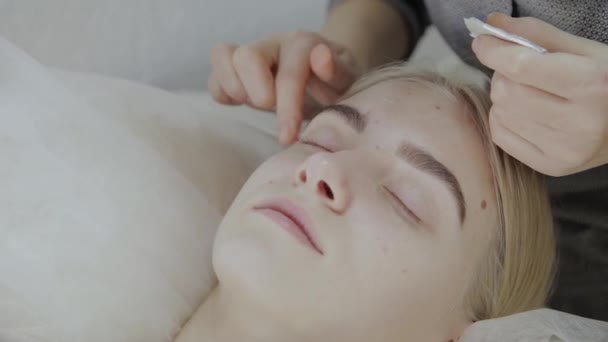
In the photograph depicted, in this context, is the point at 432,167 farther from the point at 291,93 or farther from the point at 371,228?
the point at 291,93

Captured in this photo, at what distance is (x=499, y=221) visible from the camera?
→ 882mm

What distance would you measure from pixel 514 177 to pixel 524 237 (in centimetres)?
8

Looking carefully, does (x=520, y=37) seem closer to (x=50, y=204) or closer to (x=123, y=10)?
(x=50, y=204)

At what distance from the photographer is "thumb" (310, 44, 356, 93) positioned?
952mm

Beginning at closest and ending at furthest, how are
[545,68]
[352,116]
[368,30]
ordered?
1. [545,68]
2. [352,116]
3. [368,30]

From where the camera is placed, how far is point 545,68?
665mm

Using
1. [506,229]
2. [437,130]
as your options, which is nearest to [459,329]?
[506,229]

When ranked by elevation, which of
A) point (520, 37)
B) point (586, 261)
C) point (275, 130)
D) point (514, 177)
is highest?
point (520, 37)

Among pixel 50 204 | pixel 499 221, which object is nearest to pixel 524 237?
pixel 499 221

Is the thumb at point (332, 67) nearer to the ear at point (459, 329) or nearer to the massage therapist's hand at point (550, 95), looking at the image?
the massage therapist's hand at point (550, 95)

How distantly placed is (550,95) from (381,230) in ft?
0.79

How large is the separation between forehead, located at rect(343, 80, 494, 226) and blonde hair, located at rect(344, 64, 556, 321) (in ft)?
0.04

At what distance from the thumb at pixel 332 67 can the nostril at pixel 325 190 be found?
0.68 ft

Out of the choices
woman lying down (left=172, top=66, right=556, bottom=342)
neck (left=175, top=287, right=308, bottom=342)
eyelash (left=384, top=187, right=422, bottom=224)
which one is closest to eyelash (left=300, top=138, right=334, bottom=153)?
woman lying down (left=172, top=66, right=556, bottom=342)
